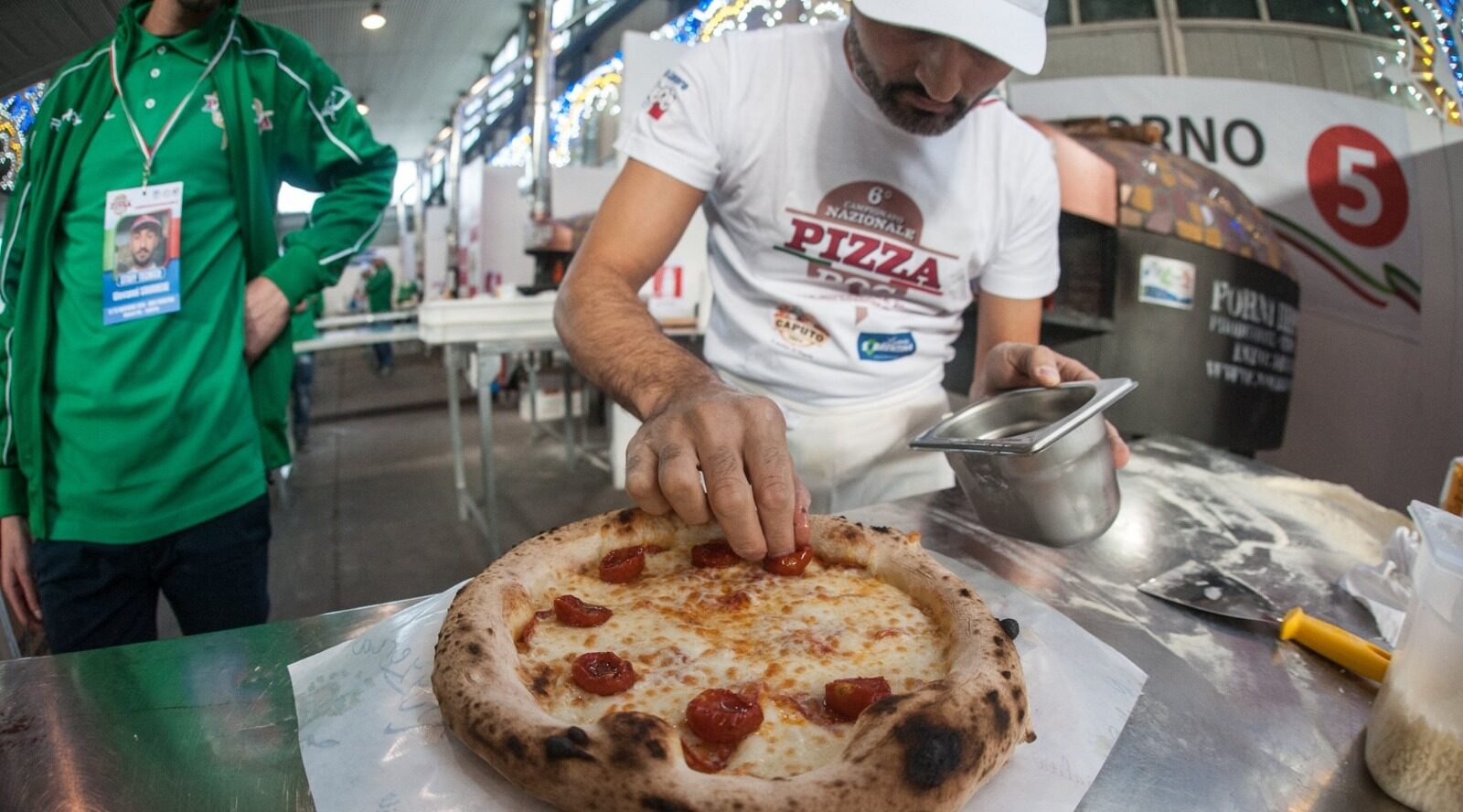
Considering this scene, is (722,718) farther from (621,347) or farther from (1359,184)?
(1359,184)

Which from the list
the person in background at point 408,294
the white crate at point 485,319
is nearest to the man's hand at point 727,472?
the white crate at point 485,319

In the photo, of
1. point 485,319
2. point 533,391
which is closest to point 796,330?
point 485,319

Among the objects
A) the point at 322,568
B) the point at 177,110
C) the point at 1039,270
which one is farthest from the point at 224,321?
the point at 322,568

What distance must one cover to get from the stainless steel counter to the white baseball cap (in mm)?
1039

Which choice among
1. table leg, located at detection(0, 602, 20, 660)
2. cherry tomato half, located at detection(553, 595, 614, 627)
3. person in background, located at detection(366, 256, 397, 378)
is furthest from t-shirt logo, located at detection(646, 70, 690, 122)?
person in background, located at detection(366, 256, 397, 378)

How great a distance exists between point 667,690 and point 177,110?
1.82m

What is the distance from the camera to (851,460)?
2.24 meters

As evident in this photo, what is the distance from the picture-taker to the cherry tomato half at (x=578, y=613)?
Result: 1.22 metres

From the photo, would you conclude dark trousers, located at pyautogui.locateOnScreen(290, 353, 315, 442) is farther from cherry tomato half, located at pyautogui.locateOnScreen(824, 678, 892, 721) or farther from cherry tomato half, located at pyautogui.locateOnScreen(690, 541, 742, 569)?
cherry tomato half, located at pyautogui.locateOnScreen(824, 678, 892, 721)

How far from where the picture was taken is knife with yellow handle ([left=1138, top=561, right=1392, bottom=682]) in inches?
49.1

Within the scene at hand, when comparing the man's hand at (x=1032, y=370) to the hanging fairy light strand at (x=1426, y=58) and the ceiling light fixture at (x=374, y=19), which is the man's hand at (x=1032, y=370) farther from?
the ceiling light fixture at (x=374, y=19)

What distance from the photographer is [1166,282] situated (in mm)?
3096

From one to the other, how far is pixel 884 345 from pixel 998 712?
4.40 feet

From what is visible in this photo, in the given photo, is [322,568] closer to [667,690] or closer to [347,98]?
[347,98]
